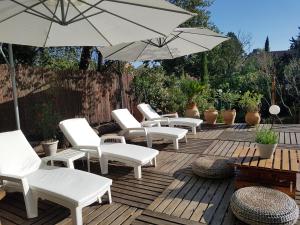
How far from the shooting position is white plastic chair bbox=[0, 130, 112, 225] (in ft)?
10.0

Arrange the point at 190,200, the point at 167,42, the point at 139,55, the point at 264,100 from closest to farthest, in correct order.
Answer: the point at 190,200
the point at 167,42
the point at 139,55
the point at 264,100

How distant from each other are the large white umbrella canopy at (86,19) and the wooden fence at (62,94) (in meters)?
2.51

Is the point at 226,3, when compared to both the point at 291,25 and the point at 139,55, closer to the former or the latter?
the point at 291,25

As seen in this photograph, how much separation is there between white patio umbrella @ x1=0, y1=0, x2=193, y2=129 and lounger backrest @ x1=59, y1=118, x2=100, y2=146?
1.45 meters

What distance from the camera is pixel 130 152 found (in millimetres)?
4668

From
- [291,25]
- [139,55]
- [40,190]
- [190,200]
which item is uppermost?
[291,25]

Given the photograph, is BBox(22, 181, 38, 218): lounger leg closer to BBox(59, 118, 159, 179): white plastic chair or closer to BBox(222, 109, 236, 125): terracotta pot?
BBox(59, 118, 159, 179): white plastic chair

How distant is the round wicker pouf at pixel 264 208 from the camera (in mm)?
2855

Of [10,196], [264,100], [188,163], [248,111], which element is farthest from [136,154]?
[264,100]

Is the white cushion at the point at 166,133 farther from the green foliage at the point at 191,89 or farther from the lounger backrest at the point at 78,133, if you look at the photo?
the green foliage at the point at 191,89

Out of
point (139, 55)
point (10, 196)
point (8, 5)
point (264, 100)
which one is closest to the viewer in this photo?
point (8, 5)

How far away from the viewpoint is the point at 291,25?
23.4 m

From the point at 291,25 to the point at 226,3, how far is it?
310 inches

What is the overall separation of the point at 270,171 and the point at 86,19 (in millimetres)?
3399
